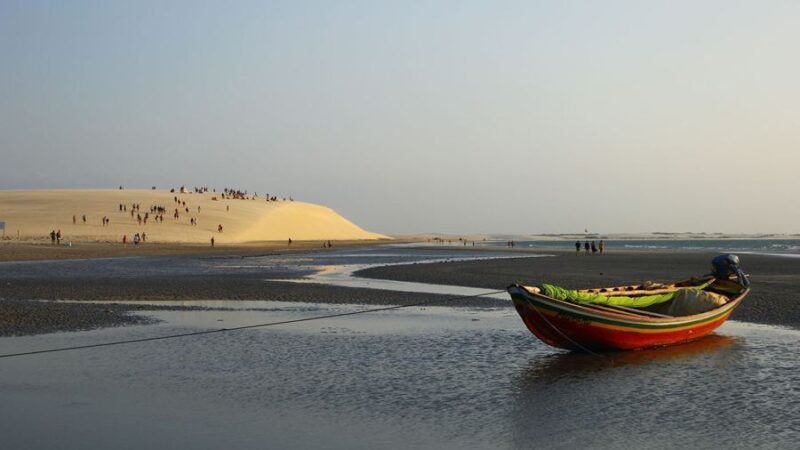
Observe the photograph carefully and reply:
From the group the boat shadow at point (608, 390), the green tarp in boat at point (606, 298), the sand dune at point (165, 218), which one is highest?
the sand dune at point (165, 218)

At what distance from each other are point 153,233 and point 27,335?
8101 cm

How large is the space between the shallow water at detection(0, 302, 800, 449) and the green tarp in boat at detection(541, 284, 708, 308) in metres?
1.25

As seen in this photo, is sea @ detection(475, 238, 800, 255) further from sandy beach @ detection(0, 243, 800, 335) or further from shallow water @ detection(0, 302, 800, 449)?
shallow water @ detection(0, 302, 800, 449)

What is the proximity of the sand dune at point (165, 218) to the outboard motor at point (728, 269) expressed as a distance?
79.0m

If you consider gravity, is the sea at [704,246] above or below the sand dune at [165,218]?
below

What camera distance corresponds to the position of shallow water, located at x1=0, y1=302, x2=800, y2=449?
1023 centimetres

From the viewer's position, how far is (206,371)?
1466cm

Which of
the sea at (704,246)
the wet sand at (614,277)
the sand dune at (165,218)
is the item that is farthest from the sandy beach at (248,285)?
the sand dune at (165,218)

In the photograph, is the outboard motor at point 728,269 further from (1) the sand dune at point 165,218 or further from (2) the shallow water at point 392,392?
(1) the sand dune at point 165,218

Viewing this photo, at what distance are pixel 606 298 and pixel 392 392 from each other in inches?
285

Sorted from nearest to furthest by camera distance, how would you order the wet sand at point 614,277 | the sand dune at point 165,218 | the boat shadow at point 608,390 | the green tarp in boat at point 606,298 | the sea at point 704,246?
the boat shadow at point 608,390, the green tarp in boat at point 606,298, the wet sand at point 614,277, the sea at point 704,246, the sand dune at point 165,218

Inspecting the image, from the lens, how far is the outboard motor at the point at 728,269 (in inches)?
851

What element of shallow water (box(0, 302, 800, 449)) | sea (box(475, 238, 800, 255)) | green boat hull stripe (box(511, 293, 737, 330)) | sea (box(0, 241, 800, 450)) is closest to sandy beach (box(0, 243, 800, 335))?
sea (box(0, 241, 800, 450))

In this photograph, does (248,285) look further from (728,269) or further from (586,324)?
(586,324)
